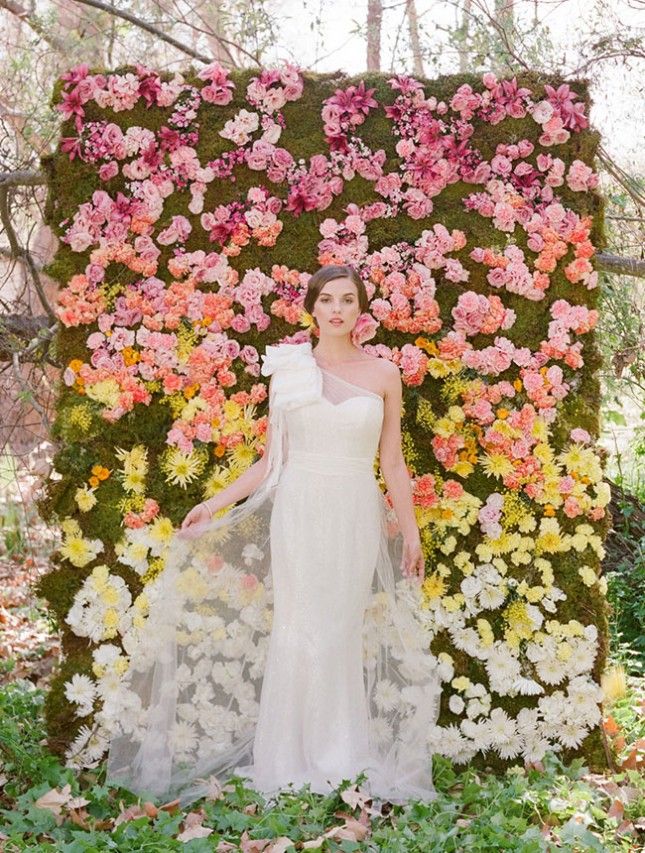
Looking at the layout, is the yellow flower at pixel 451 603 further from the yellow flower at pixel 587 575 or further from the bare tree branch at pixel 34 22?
the bare tree branch at pixel 34 22

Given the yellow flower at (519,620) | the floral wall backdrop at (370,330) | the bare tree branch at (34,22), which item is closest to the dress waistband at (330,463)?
the floral wall backdrop at (370,330)

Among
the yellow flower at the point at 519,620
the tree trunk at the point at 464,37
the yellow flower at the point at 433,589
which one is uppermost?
the tree trunk at the point at 464,37

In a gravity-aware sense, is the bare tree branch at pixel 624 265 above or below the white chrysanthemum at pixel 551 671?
above

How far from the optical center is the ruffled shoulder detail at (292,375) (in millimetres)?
Result: 4133

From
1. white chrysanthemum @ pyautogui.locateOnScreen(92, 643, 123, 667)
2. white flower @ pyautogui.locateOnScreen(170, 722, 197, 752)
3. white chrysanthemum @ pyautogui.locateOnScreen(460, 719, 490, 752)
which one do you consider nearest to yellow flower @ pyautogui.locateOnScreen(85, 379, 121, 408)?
white chrysanthemum @ pyautogui.locateOnScreen(92, 643, 123, 667)

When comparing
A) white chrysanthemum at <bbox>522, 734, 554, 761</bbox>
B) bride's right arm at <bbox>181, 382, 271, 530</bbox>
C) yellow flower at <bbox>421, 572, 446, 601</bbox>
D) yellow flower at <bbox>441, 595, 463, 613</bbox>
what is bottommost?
white chrysanthemum at <bbox>522, 734, 554, 761</bbox>

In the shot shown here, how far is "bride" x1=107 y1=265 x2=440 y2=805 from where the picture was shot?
415 centimetres

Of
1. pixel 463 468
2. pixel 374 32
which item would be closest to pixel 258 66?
pixel 374 32

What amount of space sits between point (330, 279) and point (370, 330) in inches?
21.3

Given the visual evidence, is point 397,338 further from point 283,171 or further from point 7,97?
point 7,97

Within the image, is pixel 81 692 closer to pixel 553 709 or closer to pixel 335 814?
pixel 335 814

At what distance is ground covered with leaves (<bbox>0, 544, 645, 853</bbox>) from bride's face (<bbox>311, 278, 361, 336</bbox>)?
71.2 inches

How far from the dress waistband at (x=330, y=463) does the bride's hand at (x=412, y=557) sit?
40 centimetres

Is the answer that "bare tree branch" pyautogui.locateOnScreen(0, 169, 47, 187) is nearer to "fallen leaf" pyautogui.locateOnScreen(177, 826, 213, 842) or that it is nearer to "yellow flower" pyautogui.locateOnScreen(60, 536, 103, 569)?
"yellow flower" pyautogui.locateOnScreen(60, 536, 103, 569)
